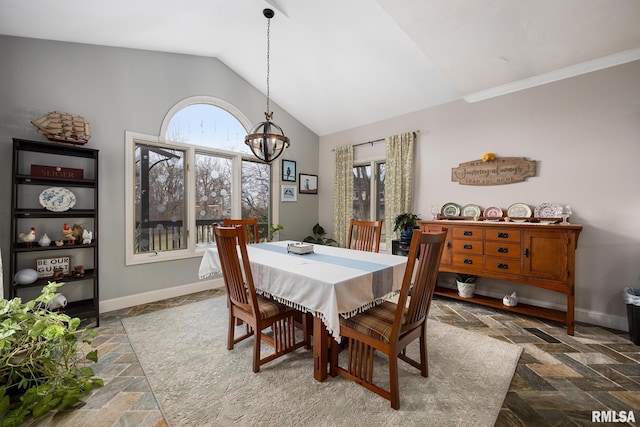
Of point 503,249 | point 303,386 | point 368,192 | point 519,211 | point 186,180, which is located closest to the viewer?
point 303,386

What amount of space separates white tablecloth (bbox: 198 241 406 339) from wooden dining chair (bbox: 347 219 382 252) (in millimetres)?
503

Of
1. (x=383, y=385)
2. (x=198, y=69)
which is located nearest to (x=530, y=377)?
(x=383, y=385)

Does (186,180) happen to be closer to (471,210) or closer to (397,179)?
(397,179)

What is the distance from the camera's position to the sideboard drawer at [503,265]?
9.76 ft

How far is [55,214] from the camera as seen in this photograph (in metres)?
2.76

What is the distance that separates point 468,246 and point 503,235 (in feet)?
1.25

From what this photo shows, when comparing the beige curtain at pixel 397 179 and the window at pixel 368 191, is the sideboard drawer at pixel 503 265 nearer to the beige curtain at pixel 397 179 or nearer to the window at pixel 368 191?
the beige curtain at pixel 397 179

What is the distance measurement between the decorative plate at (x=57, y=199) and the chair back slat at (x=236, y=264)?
1963 mm

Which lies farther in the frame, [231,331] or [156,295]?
[156,295]

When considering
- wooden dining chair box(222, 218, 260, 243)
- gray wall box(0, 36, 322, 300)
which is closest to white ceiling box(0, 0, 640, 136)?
gray wall box(0, 36, 322, 300)

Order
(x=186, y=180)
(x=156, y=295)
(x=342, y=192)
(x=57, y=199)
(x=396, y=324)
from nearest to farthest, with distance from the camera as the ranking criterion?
(x=396, y=324) < (x=57, y=199) < (x=156, y=295) < (x=186, y=180) < (x=342, y=192)

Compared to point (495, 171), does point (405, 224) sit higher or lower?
lower

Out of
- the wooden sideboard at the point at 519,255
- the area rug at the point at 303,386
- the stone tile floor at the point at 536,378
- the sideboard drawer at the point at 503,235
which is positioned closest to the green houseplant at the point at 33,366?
the stone tile floor at the point at 536,378

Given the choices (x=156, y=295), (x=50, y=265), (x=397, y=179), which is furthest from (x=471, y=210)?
(x=50, y=265)
